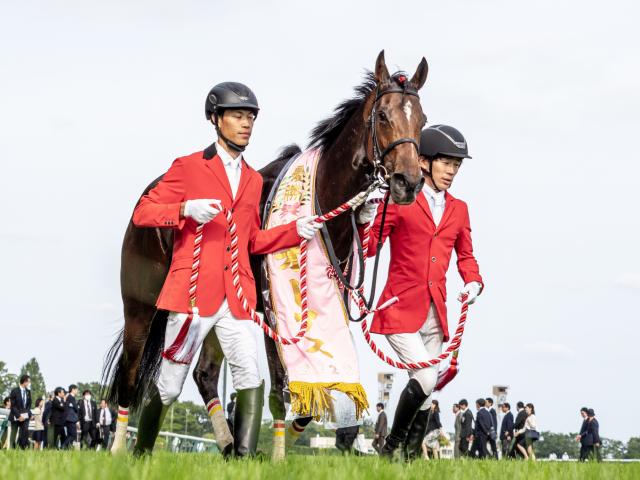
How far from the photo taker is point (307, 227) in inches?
254

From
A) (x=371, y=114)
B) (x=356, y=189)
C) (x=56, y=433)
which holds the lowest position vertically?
(x=56, y=433)

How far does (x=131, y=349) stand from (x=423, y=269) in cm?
290

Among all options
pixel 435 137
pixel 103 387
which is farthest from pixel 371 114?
pixel 103 387

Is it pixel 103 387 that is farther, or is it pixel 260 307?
pixel 103 387

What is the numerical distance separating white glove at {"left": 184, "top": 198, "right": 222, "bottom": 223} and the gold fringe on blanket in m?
1.58

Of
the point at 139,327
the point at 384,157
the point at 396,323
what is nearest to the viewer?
the point at 384,157

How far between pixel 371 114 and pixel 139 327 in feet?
10.6

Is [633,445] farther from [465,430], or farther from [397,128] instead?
[397,128]

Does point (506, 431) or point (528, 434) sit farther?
point (506, 431)

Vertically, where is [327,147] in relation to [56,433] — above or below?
above

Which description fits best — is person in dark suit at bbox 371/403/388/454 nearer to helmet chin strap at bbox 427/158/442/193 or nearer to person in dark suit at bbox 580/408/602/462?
person in dark suit at bbox 580/408/602/462

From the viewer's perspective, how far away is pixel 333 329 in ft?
22.1

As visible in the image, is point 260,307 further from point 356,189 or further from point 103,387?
point 103,387

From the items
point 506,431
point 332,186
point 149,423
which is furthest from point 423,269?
point 506,431
